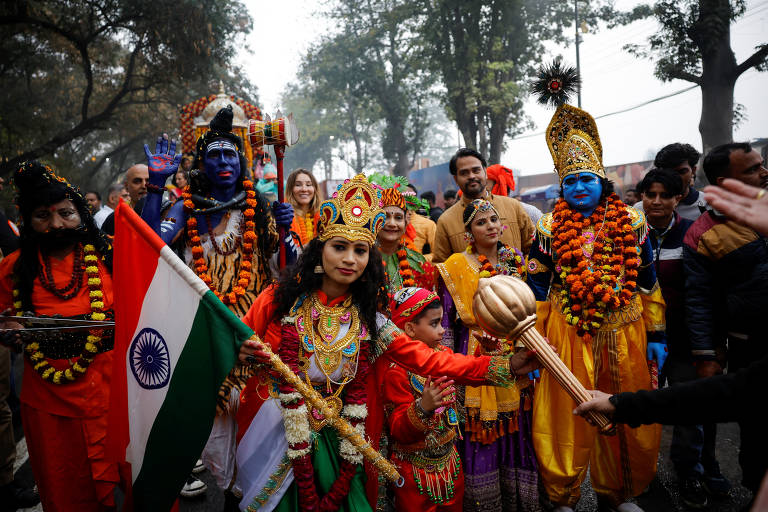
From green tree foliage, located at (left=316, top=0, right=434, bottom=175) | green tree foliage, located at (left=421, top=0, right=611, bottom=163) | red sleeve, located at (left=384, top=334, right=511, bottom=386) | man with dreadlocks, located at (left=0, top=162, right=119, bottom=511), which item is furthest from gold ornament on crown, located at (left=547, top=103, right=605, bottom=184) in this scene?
green tree foliage, located at (left=316, top=0, right=434, bottom=175)

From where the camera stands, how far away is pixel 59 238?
3209 mm

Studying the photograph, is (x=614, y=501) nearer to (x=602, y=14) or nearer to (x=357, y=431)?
(x=357, y=431)

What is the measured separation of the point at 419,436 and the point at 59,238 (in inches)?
105

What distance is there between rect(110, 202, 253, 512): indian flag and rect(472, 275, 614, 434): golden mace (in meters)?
1.10

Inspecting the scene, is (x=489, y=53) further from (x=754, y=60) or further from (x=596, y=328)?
(x=596, y=328)

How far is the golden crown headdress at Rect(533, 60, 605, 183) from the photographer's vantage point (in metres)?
3.59

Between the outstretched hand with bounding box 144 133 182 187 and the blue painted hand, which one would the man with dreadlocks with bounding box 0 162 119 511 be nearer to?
the outstretched hand with bounding box 144 133 182 187

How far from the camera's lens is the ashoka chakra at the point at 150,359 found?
7.54 feet

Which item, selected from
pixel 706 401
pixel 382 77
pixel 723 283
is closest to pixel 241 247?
pixel 706 401

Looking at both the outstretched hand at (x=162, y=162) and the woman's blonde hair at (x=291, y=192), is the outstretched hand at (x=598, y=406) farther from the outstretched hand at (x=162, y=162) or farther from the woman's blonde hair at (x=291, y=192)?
the woman's blonde hair at (x=291, y=192)

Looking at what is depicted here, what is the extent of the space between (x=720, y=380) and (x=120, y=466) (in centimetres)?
268

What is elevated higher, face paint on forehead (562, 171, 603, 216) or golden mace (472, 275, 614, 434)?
face paint on forehead (562, 171, 603, 216)

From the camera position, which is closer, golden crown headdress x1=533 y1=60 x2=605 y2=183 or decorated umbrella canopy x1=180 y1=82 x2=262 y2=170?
golden crown headdress x1=533 y1=60 x2=605 y2=183

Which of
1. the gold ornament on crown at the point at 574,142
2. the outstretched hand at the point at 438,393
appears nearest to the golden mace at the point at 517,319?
the outstretched hand at the point at 438,393
